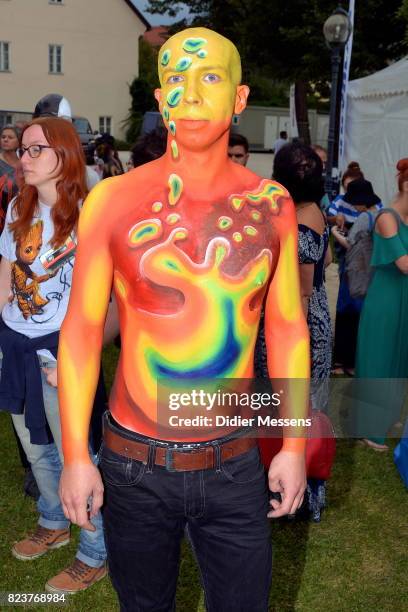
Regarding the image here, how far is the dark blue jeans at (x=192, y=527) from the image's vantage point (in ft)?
5.71

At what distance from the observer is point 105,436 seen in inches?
72.9

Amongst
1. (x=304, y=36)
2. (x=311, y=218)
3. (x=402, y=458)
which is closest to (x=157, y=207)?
(x=311, y=218)

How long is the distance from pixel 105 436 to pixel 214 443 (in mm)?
305

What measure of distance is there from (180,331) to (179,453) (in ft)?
1.02

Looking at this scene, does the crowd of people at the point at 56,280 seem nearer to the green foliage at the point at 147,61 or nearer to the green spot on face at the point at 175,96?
the green spot on face at the point at 175,96

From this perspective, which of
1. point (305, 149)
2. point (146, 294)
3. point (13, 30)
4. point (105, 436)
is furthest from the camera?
point (13, 30)

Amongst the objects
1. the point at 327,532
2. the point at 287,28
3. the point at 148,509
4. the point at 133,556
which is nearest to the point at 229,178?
the point at 148,509

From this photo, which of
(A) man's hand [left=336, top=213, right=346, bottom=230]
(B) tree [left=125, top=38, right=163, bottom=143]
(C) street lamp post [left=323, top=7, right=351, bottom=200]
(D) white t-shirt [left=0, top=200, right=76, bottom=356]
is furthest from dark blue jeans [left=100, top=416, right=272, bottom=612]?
(B) tree [left=125, top=38, right=163, bottom=143]

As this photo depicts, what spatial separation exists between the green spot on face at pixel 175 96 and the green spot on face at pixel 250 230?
0.36 m

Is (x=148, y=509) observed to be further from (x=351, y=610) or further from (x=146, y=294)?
(x=351, y=610)

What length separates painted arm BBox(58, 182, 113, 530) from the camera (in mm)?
1725

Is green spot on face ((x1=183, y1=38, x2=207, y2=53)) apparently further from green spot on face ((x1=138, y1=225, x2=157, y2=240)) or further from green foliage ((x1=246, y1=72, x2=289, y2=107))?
green foliage ((x1=246, y1=72, x2=289, y2=107))

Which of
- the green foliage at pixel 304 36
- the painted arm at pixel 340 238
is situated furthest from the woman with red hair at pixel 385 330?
the green foliage at pixel 304 36

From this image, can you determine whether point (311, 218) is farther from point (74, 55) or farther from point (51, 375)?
point (74, 55)
